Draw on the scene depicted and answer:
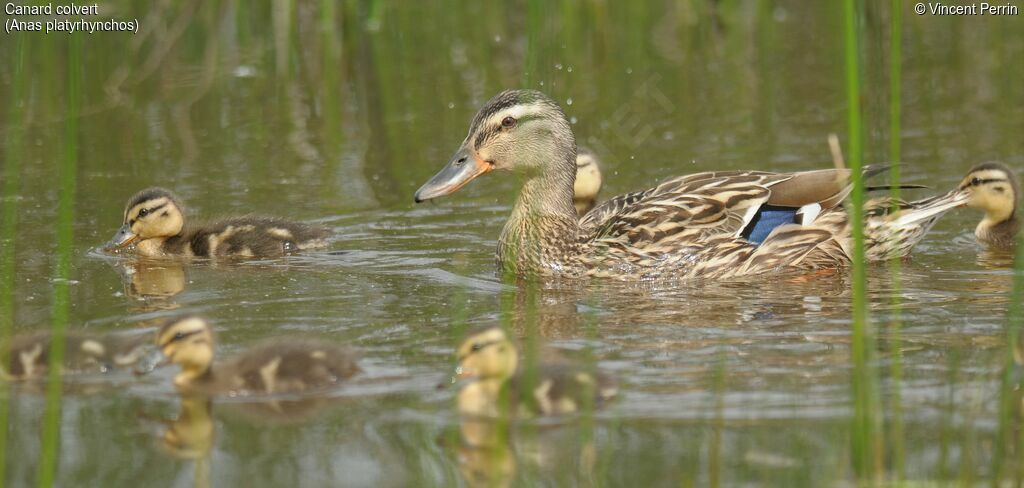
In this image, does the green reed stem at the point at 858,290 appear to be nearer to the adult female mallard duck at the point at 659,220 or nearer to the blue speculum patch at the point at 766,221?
the adult female mallard duck at the point at 659,220

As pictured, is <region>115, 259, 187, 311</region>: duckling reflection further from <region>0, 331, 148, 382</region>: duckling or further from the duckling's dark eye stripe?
the duckling's dark eye stripe

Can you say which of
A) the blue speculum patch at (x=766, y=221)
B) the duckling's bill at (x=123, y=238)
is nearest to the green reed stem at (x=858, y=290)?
the blue speculum patch at (x=766, y=221)

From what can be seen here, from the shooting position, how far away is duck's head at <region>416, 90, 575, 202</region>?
277 inches

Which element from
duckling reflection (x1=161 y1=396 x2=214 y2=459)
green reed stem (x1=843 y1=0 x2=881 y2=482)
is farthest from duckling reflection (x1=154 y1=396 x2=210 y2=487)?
green reed stem (x1=843 y1=0 x2=881 y2=482)

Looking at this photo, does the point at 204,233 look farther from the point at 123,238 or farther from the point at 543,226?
the point at 543,226

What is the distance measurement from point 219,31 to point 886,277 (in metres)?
6.51

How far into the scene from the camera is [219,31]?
465 inches

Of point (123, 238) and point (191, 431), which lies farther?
point (123, 238)

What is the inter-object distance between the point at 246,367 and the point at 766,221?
2835 mm

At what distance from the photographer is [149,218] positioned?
7.47 meters

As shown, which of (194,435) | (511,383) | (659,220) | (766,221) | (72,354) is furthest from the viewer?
(766,221)

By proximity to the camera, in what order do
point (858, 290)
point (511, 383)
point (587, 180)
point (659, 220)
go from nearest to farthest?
point (858, 290) < point (511, 383) < point (659, 220) < point (587, 180)

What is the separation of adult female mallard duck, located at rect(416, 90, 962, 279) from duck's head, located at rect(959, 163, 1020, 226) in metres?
0.68

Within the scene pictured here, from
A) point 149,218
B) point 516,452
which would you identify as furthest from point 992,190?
point 149,218
